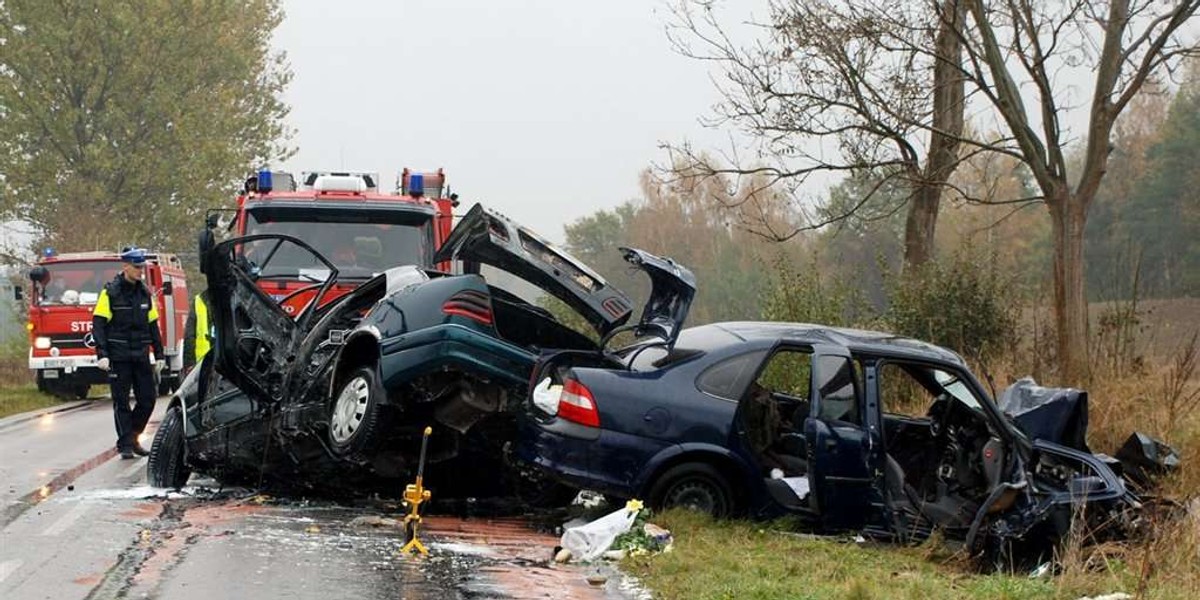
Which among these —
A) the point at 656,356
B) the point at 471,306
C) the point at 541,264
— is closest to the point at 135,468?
the point at 471,306

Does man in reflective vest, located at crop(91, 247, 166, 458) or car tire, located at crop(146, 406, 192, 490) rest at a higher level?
man in reflective vest, located at crop(91, 247, 166, 458)

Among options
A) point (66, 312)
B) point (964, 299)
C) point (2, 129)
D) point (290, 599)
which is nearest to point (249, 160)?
point (2, 129)

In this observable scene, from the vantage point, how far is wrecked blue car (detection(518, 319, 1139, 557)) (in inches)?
331

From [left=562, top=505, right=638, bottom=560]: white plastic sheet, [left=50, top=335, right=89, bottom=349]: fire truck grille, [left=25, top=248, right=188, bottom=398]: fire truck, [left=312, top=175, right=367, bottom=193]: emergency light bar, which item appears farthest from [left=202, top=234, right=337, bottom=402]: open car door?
[left=50, top=335, right=89, bottom=349]: fire truck grille

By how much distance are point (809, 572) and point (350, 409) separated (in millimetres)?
3106

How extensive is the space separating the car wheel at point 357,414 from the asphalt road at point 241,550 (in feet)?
1.66

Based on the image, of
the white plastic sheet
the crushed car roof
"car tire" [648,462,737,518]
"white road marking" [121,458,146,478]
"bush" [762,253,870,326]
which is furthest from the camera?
"bush" [762,253,870,326]

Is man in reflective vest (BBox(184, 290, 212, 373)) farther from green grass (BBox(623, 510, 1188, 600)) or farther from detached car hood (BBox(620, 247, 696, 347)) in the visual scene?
green grass (BBox(623, 510, 1188, 600))

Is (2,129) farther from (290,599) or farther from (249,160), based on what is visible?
(290,599)

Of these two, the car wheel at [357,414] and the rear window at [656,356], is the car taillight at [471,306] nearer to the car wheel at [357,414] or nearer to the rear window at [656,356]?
the car wheel at [357,414]

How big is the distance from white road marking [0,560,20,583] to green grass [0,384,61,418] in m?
12.4

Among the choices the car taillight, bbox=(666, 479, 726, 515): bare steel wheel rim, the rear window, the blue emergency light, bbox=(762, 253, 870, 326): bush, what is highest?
the blue emergency light

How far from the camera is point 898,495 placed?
8656mm

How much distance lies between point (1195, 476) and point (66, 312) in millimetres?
18008
